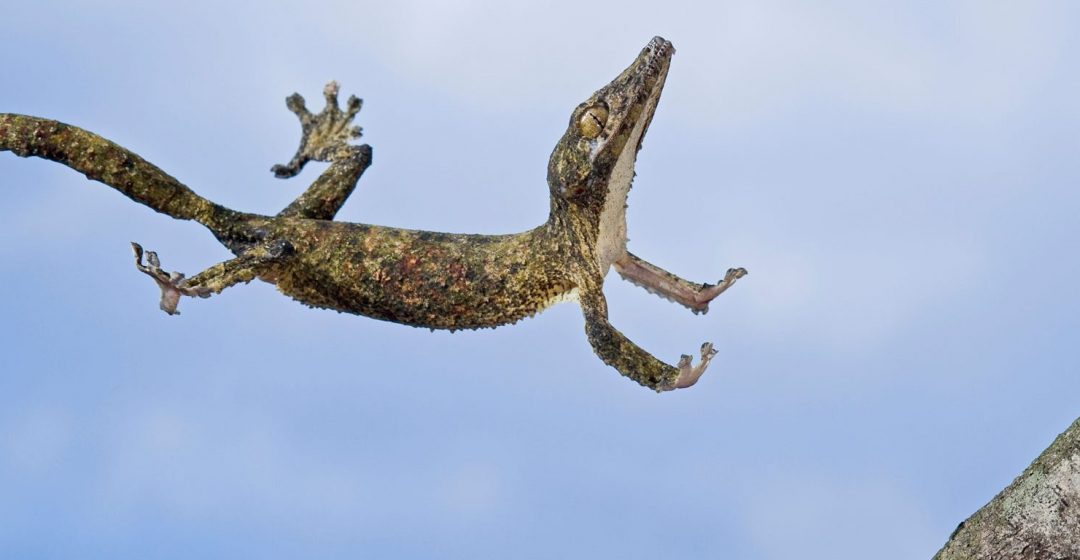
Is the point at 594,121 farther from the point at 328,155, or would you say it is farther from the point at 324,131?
the point at 324,131

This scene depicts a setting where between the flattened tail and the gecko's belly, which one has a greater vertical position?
the flattened tail

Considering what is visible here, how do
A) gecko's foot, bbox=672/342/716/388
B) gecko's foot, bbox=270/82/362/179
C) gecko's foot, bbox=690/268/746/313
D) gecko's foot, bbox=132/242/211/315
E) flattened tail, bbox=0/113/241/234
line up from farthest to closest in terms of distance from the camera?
gecko's foot, bbox=270/82/362/179 < gecko's foot, bbox=690/268/746/313 < flattened tail, bbox=0/113/241/234 < gecko's foot, bbox=132/242/211/315 < gecko's foot, bbox=672/342/716/388

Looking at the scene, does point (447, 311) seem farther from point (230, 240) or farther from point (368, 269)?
point (230, 240)

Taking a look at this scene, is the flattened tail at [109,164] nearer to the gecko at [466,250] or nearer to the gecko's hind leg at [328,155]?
the gecko at [466,250]

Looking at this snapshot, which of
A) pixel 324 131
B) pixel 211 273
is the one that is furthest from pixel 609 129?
pixel 324 131

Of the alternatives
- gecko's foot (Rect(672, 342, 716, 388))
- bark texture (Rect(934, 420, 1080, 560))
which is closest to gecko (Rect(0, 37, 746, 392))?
gecko's foot (Rect(672, 342, 716, 388))

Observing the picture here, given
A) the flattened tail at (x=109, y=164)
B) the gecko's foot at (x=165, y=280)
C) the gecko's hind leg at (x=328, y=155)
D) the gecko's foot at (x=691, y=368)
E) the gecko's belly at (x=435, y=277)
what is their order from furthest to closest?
1. the gecko's hind leg at (x=328, y=155)
2. the flattened tail at (x=109, y=164)
3. the gecko's belly at (x=435, y=277)
4. the gecko's foot at (x=165, y=280)
5. the gecko's foot at (x=691, y=368)

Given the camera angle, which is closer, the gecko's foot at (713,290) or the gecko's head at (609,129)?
the gecko's head at (609,129)

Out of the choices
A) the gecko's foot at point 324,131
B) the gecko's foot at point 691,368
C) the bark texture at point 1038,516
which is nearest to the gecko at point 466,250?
the gecko's foot at point 691,368

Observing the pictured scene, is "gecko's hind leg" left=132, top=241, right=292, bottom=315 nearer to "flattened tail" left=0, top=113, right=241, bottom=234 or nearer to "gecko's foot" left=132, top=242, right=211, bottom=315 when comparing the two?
"gecko's foot" left=132, top=242, right=211, bottom=315

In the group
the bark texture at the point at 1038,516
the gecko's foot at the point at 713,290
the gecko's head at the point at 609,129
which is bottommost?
the bark texture at the point at 1038,516

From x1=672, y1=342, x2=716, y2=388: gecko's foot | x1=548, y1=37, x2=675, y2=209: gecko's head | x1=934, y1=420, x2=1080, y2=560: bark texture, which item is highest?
x1=548, y1=37, x2=675, y2=209: gecko's head
